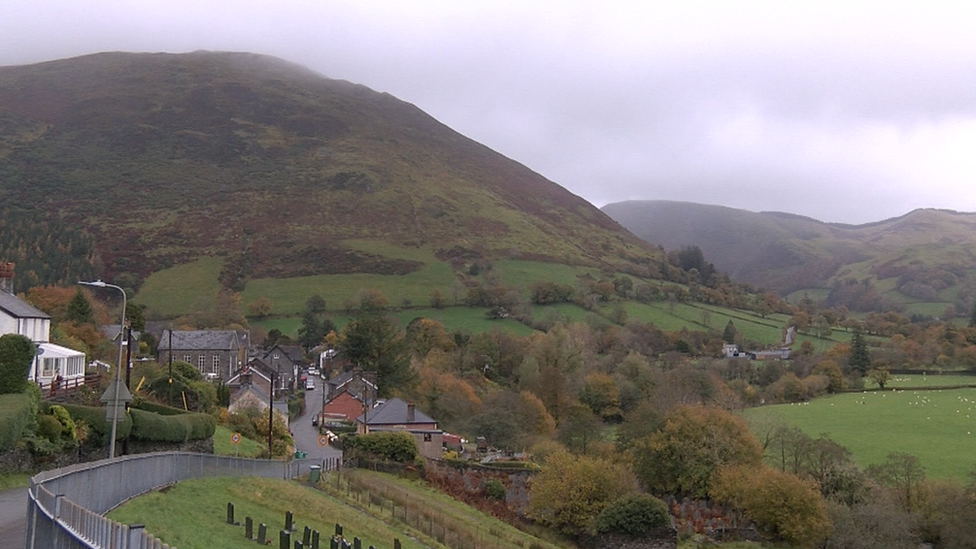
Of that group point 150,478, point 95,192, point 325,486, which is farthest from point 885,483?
point 95,192

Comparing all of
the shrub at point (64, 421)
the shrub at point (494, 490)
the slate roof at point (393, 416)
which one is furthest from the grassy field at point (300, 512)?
the slate roof at point (393, 416)

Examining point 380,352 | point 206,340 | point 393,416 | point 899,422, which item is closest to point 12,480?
point 393,416

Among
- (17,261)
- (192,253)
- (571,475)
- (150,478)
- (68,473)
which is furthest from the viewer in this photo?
(192,253)

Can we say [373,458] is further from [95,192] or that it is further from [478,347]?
[95,192]

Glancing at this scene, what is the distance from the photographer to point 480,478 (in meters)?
52.8

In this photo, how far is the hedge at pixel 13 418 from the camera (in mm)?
23500

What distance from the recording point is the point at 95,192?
165750 mm

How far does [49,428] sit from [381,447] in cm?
2723

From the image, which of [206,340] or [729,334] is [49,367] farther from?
[729,334]

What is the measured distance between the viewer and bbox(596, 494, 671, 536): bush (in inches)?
1775

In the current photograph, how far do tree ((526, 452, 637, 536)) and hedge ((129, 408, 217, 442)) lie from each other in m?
21.2

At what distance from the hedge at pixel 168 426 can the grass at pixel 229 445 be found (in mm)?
3578

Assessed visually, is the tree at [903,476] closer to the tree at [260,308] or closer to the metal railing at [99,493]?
the metal railing at [99,493]

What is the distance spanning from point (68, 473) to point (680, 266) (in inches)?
6839
